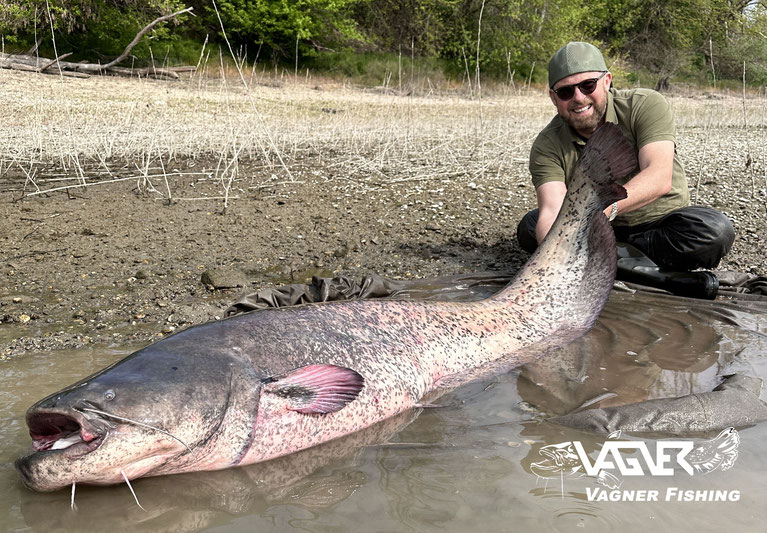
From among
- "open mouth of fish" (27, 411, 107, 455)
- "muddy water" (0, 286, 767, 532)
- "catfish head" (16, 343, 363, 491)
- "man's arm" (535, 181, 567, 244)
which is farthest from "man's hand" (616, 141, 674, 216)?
"open mouth of fish" (27, 411, 107, 455)

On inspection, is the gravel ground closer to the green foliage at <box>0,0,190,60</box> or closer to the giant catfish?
the giant catfish

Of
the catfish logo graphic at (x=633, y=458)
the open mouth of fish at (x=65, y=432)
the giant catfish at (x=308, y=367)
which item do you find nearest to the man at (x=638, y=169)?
the giant catfish at (x=308, y=367)

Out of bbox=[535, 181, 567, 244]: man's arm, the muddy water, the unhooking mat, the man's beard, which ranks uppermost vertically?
the man's beard

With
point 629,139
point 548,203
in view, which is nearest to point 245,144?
point 548,203

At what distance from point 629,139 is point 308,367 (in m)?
3.07

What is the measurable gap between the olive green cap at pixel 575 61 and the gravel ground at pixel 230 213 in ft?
5.05

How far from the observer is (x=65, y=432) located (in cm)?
248

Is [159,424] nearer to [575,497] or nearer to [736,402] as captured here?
[575,497]

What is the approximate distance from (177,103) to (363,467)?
43.0 ft

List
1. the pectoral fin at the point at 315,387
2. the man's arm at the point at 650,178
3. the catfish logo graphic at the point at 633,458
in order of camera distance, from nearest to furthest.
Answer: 1. the catfish logo graphic at the point at 633,458
2. the pectoral fin at the point at 315,387
3. the man's arm at the point at 650,178

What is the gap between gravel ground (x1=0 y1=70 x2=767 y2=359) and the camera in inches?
179

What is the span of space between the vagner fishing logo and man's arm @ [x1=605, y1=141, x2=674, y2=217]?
1.86 m

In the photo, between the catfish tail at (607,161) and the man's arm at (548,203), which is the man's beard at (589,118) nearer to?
the man's arm at (548,203)

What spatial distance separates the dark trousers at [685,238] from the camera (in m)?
4.74
